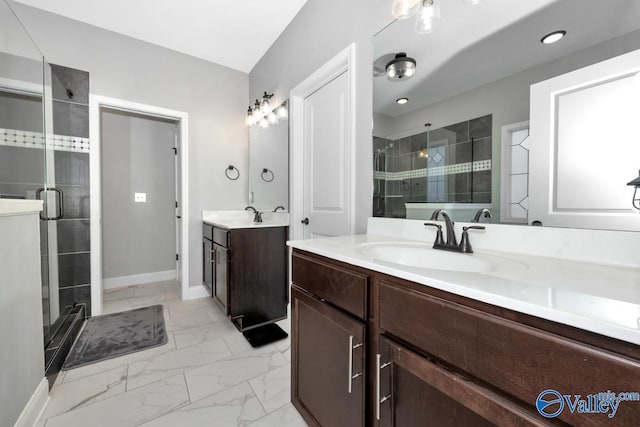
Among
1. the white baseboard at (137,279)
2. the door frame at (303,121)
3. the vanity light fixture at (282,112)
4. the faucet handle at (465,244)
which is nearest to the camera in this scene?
the faucet handle at (465,244)

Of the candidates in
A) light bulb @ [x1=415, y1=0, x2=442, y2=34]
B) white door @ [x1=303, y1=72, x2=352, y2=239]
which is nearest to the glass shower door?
white door @ [x1=303, y1=72, x2=352, y2=239]

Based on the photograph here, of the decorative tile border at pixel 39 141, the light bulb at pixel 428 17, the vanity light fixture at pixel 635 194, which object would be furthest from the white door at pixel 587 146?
the decorative tile border at pixel 39 141

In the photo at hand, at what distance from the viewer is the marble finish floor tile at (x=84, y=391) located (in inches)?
52.0

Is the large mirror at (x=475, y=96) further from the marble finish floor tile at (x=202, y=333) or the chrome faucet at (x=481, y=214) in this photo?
the marble finish floor tile at (x=202, y=333)

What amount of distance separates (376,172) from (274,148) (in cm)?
135

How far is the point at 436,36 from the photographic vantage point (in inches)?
48.3

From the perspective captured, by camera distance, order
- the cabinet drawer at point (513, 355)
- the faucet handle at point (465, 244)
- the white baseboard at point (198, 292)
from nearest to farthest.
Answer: the cabinet drawer at point (513, 355), the faucet handle at point (465, 244), the white baseboard at point (198, 292)

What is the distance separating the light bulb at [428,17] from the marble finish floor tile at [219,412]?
2.04 m

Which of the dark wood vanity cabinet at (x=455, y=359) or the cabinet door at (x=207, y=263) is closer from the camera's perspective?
the dark wood vanity cabinet at (x=455, y=359)

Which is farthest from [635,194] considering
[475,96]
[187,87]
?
[187,87]

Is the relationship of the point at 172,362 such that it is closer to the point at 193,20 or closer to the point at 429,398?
the point at 429,398

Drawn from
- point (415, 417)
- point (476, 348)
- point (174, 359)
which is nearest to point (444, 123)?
point (476, 348)

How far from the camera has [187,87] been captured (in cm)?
278

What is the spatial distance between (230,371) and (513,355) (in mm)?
1623
